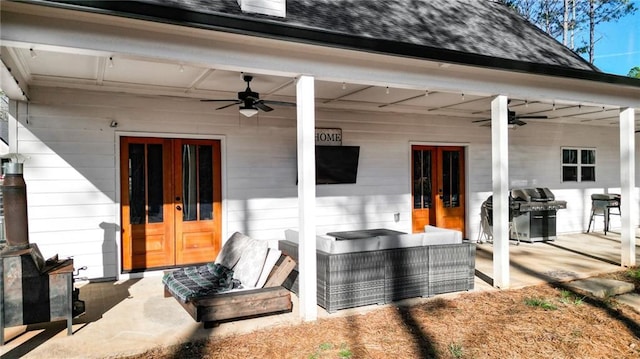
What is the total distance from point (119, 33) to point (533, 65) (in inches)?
176

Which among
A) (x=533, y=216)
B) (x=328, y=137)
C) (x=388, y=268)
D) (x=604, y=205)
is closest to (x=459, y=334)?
(x=388, y=268)

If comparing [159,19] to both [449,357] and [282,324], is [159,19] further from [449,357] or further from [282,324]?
[449,357]

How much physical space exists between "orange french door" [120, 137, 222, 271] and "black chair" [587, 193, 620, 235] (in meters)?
8.32

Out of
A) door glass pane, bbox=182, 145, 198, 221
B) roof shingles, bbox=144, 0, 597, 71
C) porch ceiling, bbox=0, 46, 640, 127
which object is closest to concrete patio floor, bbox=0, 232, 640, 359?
door glass pane, bbox=182, 145, 198, 221

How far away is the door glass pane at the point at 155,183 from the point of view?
6.28 meters

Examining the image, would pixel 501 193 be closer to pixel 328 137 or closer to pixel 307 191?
pixel 307 191

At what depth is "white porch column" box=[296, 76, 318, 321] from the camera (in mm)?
4285

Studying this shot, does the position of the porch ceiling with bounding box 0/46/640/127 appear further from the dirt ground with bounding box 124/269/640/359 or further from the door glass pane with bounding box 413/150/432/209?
the dirt ground with bounding box 124/269/640/359

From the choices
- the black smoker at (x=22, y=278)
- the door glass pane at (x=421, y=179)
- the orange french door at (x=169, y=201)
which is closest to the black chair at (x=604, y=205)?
the door glass pane at (x=421, y=179)

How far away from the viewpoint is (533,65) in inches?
208

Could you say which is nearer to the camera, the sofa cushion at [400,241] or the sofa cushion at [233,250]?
the sofa cushion at [400,241]

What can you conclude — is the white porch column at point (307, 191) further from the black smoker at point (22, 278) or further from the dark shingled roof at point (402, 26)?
the black smoker at point (22, 278)

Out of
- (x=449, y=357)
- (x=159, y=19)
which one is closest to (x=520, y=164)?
(x=449, y=357)

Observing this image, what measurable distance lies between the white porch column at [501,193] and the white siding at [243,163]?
8.75ft
